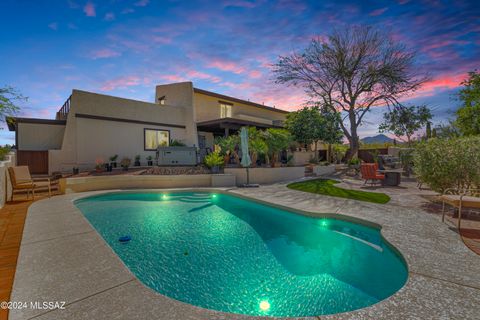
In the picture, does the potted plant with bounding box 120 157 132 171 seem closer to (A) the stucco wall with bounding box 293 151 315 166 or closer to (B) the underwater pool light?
(B) the underwater pool light

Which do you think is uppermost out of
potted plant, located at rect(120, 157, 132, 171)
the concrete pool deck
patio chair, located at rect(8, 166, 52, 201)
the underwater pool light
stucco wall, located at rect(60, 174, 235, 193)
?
potted plant, located at rect(120, 157, 132, 171)

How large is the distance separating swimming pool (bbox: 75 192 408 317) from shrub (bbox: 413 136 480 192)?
3618mm

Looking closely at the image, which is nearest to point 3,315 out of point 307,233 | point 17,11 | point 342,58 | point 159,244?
point 159,244

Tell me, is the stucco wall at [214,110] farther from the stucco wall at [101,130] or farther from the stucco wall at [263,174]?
the stucco wall at [263,174]

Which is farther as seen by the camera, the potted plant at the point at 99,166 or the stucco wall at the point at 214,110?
the stucco wall at the point at 214,110

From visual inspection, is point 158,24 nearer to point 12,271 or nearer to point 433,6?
point 12,271

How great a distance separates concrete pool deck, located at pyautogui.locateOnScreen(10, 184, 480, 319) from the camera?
2.27 metres

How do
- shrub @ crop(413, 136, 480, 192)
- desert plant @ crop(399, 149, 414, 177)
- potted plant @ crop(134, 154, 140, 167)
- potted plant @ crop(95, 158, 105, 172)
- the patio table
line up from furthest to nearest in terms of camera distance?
potted plant @ crop(134, 154, 140, 167) < desert plant @ crop(399, 149, 414, 177) < potted plant @ crop(95, 158, 105, 172) < the patio table < shrub @ crop(413, 136, 480, 192)

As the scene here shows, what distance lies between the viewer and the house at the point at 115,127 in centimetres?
1407

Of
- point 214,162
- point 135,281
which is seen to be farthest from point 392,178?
point 135,281

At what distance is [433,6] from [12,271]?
1585 centimetres

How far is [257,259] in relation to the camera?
14.4ft

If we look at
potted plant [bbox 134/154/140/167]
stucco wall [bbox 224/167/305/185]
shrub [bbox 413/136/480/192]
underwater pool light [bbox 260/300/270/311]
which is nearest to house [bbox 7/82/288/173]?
potted plant [bbox 134/154/140/167]

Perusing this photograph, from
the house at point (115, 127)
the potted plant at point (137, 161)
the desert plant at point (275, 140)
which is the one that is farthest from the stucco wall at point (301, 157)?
the potted plant at point (137, 161)
